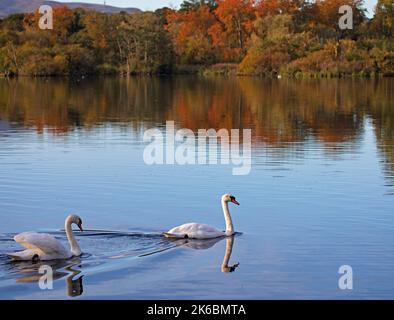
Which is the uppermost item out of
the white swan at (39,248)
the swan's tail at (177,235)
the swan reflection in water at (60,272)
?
the white swan at (39,248)

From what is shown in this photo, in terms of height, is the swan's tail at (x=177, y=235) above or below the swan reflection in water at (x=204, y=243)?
above

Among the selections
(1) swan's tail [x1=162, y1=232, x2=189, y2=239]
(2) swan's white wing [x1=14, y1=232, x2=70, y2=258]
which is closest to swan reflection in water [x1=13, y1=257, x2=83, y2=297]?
(2) swan's white wing [x1=14, y1=232, x2=70, y2=258]

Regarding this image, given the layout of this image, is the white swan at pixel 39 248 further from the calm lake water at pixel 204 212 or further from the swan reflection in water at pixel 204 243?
the swan reflection in water at pixel 204 243

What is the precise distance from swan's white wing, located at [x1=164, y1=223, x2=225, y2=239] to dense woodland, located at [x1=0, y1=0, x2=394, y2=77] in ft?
215

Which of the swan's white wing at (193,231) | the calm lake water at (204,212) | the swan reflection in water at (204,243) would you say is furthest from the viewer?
the swan's white wing at (193,231)

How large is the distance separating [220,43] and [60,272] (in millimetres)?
87773

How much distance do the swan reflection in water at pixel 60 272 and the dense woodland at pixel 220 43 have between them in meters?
67.2

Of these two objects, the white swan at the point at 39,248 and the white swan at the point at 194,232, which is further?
the white swan at the point at 194,232

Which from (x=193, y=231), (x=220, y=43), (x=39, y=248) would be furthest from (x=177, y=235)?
(x=220, y=43)

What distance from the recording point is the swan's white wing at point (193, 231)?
435 inches

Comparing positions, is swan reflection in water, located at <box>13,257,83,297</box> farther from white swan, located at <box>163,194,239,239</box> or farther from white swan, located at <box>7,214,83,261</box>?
white swan, located at <box>163,194,239,239</box>

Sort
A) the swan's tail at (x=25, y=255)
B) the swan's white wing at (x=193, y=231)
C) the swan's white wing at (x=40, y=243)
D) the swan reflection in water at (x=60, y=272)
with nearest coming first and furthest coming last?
the swan reflection in water at (x=60, y=272) → the swan's white wing at (x=40, y=243) → the swan's tail at (x=25, y=255) → the swan's white wing at (x=193, y=231)

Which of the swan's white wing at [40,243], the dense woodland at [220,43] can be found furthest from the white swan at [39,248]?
the dense woodland at [220,43]
